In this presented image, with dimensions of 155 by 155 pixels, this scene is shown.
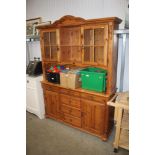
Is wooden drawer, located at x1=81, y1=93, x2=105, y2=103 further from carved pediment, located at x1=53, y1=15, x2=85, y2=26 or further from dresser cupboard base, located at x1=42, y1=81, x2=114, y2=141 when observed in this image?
carved pediment, located at x1=53, y1=15, x2=85, y2=26

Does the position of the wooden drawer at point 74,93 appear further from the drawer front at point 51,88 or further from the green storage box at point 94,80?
the drawer front at point 51,88

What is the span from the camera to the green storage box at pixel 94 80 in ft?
7.02

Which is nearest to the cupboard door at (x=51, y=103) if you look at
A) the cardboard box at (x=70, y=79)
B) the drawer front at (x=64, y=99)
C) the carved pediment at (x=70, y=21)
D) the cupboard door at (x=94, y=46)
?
the drawer front at (x=64, y=99)

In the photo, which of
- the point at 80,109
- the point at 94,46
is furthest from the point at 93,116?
the point at 94,46

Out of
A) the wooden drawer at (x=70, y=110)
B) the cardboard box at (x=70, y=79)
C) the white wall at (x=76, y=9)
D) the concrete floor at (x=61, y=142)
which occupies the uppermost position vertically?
the white wall at (x=76, y=9)

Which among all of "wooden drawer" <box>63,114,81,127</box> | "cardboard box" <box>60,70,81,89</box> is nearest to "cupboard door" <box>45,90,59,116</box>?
"wooden drawer" <box>63,114,81,127</box>

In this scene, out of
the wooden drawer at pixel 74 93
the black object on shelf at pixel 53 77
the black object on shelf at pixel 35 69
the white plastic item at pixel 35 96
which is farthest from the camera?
the black object on shelf at pixel 35 69

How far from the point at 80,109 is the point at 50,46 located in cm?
131

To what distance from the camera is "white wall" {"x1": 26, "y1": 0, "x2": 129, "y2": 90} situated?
7.49 ft

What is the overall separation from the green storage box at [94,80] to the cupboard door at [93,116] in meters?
0.24

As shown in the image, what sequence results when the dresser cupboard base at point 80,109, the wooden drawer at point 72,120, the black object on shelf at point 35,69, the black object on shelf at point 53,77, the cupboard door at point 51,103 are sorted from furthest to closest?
the black object on shelf at point 35,69
the cupboard door at point 51,103
the black object on shelf at point 53,77
the wooden drawer at point 72,120
the dresser cupboard base at point 80,109

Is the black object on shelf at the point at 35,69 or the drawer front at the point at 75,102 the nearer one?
the drawer front at the point at 75,102

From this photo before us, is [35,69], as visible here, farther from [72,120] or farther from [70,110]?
[72,120]
